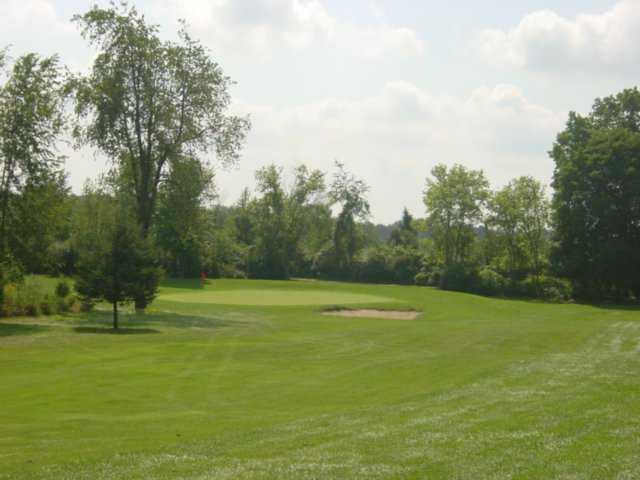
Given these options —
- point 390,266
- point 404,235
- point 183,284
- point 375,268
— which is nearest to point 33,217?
point 183,284

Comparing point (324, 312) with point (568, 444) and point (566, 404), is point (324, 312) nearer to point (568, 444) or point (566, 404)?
point (566, 404)

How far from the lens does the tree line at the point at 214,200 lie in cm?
3106

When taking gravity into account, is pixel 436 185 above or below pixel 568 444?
above

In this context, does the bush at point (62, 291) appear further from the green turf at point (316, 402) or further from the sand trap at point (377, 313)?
the sand trap at point (377, 313)

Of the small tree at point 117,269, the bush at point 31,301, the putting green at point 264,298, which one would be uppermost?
the small tree at point 117,269

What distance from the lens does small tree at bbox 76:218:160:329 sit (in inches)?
1118

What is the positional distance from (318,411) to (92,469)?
18.2 ft

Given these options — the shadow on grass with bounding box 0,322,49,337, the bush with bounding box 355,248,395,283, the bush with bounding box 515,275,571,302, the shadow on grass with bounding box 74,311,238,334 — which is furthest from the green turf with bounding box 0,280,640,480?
the bush with bounding box 355,248,395,283

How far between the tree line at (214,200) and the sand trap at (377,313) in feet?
35.6

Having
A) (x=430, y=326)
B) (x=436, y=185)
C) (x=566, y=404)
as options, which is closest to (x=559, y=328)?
(x=430, y=326)

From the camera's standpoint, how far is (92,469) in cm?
859

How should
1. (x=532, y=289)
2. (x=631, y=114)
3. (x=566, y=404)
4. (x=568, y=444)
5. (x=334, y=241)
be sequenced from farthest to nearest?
1. (x=334, y=241)
2. (x=532, y=289)
3. (x=631, y=114)
4. (x=566, y=404)
5. (x=568, y=444)

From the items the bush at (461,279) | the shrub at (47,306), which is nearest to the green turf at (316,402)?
the shrub at (47,306)

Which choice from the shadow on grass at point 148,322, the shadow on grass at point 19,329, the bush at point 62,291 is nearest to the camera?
the shadow on grass at point 19,329
